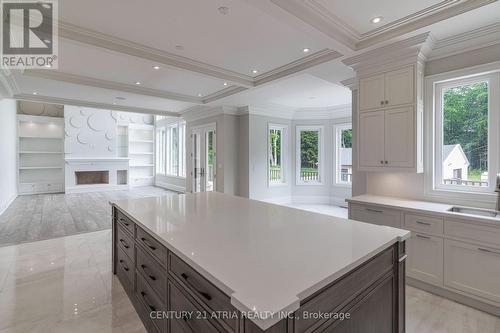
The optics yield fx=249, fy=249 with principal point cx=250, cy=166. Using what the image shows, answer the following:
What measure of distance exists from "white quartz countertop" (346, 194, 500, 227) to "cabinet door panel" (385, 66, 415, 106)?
116 cm

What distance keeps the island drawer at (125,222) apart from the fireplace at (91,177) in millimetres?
8484

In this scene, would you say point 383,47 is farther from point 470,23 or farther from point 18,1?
point 18,1

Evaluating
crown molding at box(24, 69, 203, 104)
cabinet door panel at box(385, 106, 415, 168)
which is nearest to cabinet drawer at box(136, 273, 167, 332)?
cabinet door panel at box(385, 106, 415, 168)

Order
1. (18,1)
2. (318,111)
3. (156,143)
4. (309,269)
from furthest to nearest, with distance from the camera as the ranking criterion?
(156,143) < (318,111) < (18,1) < (309,269)

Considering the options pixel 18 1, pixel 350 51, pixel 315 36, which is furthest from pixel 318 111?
pixel 18 1

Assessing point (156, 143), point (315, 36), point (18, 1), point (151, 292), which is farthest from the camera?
point (156, 143)

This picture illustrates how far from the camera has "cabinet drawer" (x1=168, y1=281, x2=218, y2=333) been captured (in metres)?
1.13

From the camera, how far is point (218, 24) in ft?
8.91

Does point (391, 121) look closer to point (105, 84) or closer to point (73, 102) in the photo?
point (105, 84)

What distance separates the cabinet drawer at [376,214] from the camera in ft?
9.11

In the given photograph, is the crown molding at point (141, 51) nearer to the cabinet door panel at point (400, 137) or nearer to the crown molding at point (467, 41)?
the cabinet door panel at point (400, 137)

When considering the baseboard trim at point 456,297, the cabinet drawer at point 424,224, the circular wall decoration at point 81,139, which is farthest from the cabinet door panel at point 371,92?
the circular wall decoration at point 81,139

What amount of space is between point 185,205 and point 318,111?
5699 millimetres

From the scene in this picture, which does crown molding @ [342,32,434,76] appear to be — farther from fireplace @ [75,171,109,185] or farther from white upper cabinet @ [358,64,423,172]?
fireplace @ [75,171,109,185]
